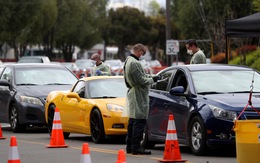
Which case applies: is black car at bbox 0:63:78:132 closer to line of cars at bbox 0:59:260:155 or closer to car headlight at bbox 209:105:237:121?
line of cars at bbox 0:59:260:155

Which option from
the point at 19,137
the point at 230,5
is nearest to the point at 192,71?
the point at 19,137

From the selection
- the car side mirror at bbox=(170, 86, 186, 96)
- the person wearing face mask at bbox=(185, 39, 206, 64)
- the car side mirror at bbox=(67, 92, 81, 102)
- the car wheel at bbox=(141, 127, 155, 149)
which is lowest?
the car wheel at bbox=(141, 127, 155, 149)

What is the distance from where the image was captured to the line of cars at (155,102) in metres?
12.9

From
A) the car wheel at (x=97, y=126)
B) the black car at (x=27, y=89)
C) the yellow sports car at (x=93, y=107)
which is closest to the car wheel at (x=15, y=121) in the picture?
the black car at (x=27, y=89)

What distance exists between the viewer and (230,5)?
168 ft

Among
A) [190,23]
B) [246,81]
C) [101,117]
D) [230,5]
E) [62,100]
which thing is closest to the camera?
[246,81]

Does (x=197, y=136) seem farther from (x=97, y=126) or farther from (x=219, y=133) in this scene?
(x=97, y=126)

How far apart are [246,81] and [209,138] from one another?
1710 millimetres

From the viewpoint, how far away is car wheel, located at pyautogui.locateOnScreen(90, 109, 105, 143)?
625 inches

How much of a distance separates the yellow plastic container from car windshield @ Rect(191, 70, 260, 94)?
3.55m

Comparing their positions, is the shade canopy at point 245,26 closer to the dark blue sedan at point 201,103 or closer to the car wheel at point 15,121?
the dark blue sedan at point 201,103

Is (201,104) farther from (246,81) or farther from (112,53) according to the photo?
(112,53)

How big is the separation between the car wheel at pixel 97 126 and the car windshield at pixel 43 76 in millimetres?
4240

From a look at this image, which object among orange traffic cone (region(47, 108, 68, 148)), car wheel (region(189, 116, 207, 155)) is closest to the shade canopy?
car wheel (region(189, 116, 207, 155))
